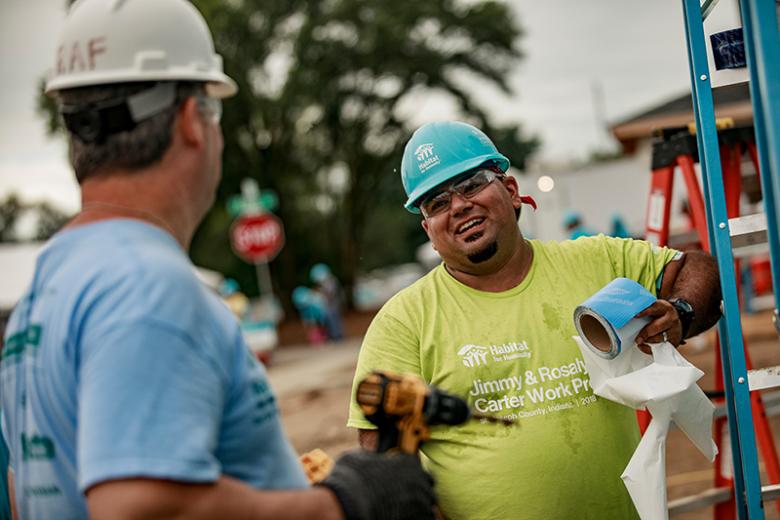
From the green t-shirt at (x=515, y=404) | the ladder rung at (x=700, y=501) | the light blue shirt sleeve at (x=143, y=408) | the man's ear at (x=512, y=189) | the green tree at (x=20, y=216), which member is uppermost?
the green tree at (x=20, y=216)

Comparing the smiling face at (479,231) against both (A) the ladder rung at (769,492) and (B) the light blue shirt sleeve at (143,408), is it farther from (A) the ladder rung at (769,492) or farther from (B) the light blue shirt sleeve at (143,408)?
(B) the light blue shirt sleeve at (143,408)

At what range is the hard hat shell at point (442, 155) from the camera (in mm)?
3070

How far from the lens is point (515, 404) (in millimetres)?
2877

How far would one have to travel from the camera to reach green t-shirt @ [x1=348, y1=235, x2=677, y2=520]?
9.32 feet

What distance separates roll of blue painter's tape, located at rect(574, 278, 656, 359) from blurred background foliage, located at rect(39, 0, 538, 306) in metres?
26.8

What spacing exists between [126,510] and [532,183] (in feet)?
61.3

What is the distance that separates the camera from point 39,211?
69.6 m

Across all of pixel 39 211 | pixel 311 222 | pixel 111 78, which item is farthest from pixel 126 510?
pixel 39 211

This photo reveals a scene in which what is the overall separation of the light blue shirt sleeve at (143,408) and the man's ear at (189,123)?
43 cm

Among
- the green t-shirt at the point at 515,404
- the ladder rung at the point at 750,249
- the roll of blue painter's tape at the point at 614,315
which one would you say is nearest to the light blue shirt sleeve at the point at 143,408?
the green t-shirt at the point at 515,404

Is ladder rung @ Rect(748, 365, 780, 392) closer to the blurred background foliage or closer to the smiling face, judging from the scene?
the smiling face

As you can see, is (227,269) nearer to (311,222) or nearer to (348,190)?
(311,222)

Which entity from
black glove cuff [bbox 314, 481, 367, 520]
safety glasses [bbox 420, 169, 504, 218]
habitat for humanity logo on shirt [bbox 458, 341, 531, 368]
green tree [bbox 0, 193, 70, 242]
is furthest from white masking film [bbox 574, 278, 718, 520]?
green tree [bbox 0, 193, 70, 242]

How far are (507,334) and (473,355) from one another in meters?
0.14
